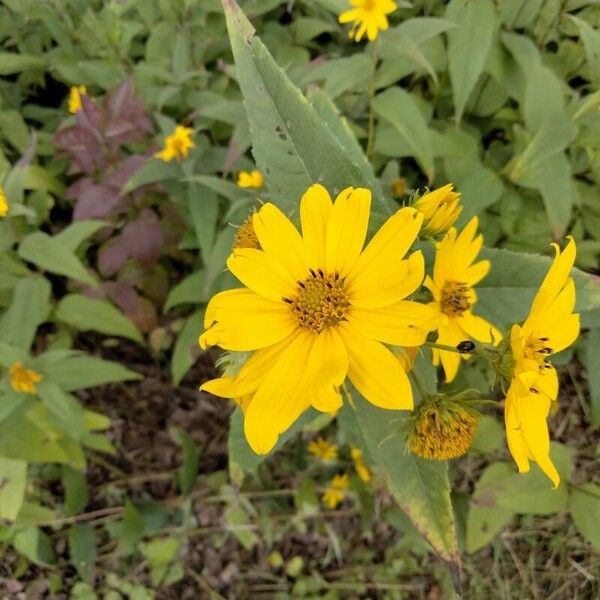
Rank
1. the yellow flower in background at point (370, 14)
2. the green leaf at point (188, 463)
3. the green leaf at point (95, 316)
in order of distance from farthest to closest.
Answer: the green leaf at point (188, 463), the green leaf at point (95, 316), the yellow flower in background at point (370, 14)

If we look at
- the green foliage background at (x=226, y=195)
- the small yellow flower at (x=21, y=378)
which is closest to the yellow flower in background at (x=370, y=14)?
the green foliage background at (x=226, y=195)

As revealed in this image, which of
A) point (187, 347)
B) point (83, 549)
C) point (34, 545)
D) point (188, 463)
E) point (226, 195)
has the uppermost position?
point (226, 195)

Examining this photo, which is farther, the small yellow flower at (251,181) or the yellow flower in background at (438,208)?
the small yellow flower at (251,181)

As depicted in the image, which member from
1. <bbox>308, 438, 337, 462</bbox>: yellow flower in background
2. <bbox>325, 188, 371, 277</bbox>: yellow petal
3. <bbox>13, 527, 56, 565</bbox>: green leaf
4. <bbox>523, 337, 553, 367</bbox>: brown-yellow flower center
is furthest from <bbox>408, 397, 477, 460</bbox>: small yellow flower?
<bbox>13, 527, 56, 565</bbox>: green leaf

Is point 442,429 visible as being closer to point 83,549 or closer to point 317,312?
point 317,312

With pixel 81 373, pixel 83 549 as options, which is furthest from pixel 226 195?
pixel 83 549

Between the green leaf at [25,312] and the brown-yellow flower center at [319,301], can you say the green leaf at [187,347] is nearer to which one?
the green leaf at [25,312]
